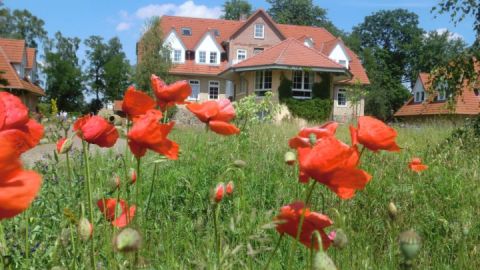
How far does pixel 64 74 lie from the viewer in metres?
46.6

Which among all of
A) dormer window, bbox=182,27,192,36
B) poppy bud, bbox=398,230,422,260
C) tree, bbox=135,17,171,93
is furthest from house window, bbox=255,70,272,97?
poppy bud, bbox=398,230,422,260

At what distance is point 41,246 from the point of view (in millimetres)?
2145

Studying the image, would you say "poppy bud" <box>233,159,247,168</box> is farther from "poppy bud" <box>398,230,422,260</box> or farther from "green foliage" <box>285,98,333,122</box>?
"green foliage" <box>285,98,333,122</box>

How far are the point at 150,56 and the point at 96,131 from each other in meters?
26.8

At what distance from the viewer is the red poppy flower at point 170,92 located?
4.52ft

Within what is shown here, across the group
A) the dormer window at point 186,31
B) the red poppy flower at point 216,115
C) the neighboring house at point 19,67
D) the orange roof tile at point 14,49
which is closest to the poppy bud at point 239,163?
the red poppy flower at point 216,115

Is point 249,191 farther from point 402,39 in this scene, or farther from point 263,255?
point 402,39

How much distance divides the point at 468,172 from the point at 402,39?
169 ft

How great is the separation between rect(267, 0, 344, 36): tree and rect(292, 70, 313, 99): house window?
22.8 m

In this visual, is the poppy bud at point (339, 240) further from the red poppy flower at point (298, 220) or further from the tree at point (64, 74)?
the tree at point (64, 74)

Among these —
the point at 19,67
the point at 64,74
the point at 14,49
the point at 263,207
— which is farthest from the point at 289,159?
the point at 64,74

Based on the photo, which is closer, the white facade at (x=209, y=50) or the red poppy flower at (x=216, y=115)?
the red poppy flower at (x=216, y=115)

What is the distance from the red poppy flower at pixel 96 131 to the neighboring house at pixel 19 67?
27750 millimetres

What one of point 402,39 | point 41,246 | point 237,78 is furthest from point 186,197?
point 402,39
